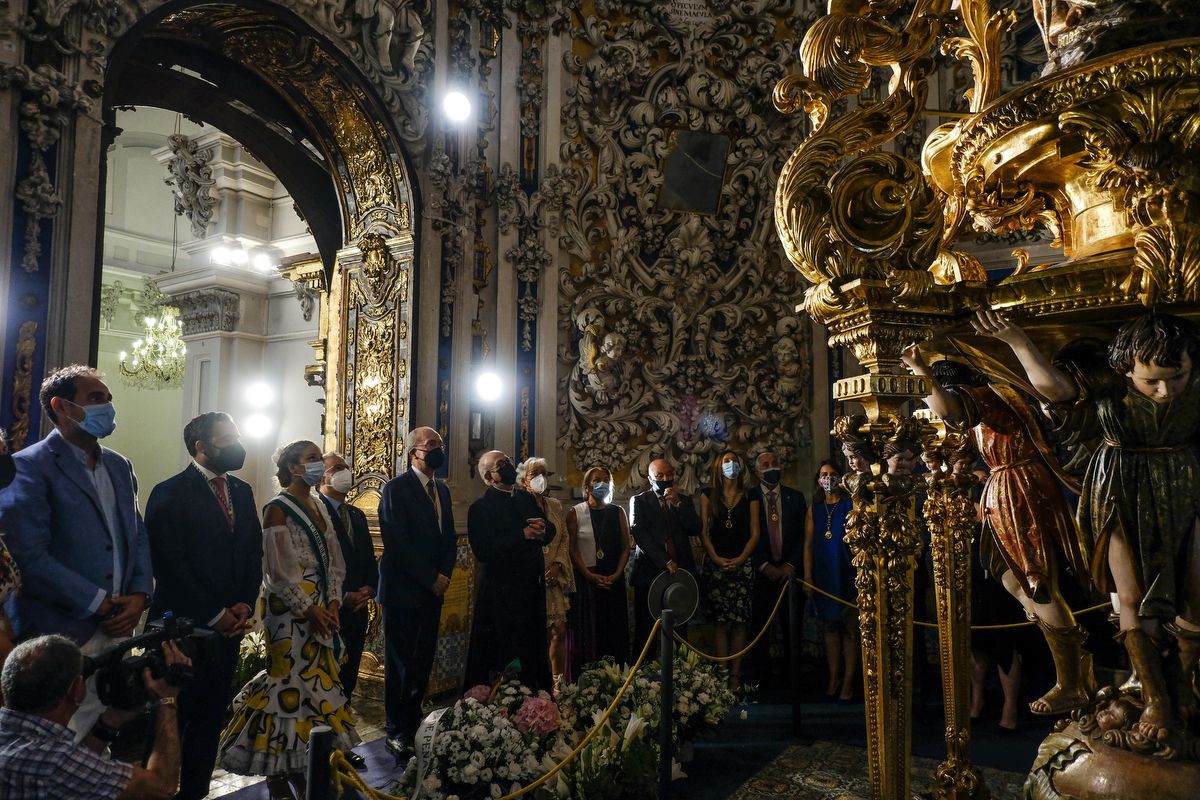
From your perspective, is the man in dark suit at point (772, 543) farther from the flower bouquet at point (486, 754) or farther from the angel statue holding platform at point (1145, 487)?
the angel statue holding platform at point (1145, 487)

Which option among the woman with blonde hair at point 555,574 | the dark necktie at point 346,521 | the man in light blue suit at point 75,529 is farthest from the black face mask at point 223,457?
the woman with blonde hair at point 555,574

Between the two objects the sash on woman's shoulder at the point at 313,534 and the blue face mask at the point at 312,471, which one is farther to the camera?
the blue face mask at the point at 312,471

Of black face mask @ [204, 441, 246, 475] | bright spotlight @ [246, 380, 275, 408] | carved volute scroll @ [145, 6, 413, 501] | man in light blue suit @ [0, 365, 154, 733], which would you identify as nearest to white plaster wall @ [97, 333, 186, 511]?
bright spotlight @ [246, 380, 275, 408]

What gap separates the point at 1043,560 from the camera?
2863 mm

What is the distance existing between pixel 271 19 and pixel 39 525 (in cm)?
381

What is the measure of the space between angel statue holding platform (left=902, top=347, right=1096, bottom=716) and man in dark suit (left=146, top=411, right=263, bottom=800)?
3028 millimetres

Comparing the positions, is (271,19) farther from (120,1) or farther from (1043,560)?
(1043,560)

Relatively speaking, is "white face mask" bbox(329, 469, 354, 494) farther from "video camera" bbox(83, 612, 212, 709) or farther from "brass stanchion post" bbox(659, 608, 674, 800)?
"video camera" bbox(83, 612, 212, 709)

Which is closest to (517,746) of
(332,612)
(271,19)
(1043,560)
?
(332,612)

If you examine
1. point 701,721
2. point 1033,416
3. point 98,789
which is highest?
point 1033,416

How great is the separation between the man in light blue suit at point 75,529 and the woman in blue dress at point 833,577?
431 cm

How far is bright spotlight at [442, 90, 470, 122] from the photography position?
6512 millimetres

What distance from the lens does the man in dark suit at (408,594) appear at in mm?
4902

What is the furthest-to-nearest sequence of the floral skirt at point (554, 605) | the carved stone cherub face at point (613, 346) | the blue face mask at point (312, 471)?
the carved stone cherub face at point (613, 346)
the floral skirt at point (554, 605)
the blue face mask at point (312, 471)
